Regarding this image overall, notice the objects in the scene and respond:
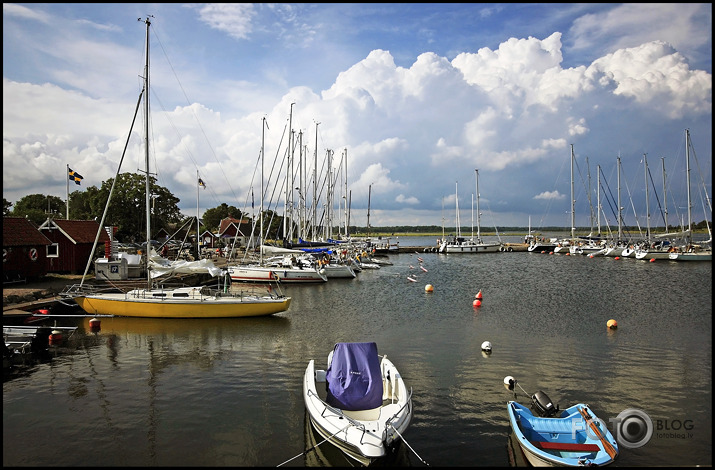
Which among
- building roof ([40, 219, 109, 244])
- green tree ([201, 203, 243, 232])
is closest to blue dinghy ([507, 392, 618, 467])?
building roof ([40, 219, 109, 244])

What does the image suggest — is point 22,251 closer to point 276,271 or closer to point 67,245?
point 67,245

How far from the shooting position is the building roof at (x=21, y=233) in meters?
31.8

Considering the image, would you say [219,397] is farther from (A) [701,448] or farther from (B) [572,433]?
(A) [701,448]

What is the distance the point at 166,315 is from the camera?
25.9m

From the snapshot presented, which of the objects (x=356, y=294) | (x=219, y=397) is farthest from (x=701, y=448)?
(x=356, y=294)

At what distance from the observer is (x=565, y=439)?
11117mm

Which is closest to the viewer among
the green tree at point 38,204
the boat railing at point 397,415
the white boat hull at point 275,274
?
the boat railing at point 397,415

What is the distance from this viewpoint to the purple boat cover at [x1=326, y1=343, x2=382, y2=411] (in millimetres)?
11828

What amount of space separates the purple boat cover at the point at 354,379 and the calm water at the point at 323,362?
138cm

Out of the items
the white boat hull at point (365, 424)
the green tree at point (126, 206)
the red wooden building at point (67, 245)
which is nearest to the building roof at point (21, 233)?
the red wooden building at point (67, 245)

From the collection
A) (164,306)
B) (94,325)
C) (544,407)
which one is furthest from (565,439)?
(94,325)

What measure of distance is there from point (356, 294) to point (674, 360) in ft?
80.0

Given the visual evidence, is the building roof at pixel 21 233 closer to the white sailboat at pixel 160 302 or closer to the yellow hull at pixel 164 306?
the white sailboat at pixel 160 302

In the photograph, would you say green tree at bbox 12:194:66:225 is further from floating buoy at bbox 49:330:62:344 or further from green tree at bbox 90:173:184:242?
floating buoy at bbox 49:330:62:344
